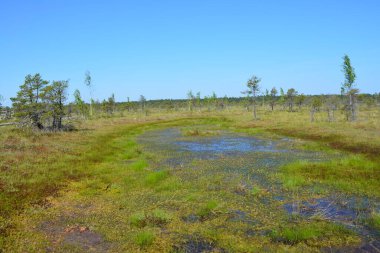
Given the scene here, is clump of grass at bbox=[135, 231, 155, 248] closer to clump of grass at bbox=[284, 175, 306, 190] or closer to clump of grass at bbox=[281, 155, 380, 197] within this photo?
clump of grass at bbox=[284, 175, 306, 190]

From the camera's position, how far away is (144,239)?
1098 centimetres

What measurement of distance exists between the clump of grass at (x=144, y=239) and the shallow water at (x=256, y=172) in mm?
2429

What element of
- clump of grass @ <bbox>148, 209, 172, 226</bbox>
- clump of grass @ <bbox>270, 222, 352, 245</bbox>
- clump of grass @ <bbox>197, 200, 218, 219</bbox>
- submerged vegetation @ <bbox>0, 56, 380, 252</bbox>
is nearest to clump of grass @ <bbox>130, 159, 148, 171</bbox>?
submerged vegetation @ <bbox>0, 56, 380, 252</bbox>

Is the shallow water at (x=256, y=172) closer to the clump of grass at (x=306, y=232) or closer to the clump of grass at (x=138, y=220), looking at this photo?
the clump of grass at (x=306, y=232)

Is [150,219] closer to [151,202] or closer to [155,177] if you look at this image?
[151,202]

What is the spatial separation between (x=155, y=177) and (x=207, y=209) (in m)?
6.41

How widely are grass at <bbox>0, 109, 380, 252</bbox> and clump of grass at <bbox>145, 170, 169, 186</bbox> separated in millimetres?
82

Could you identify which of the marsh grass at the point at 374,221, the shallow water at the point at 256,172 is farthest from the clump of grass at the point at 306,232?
the marsh grass at the point at 374,221

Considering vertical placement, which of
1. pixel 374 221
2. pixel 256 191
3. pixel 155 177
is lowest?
pixel 374 221

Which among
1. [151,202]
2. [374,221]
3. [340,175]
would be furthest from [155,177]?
[374,221]

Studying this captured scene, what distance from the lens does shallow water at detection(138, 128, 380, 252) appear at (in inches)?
524

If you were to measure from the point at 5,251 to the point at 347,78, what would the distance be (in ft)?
198

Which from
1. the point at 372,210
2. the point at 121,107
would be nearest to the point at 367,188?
the point at 372,210

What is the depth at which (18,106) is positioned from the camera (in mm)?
42156
